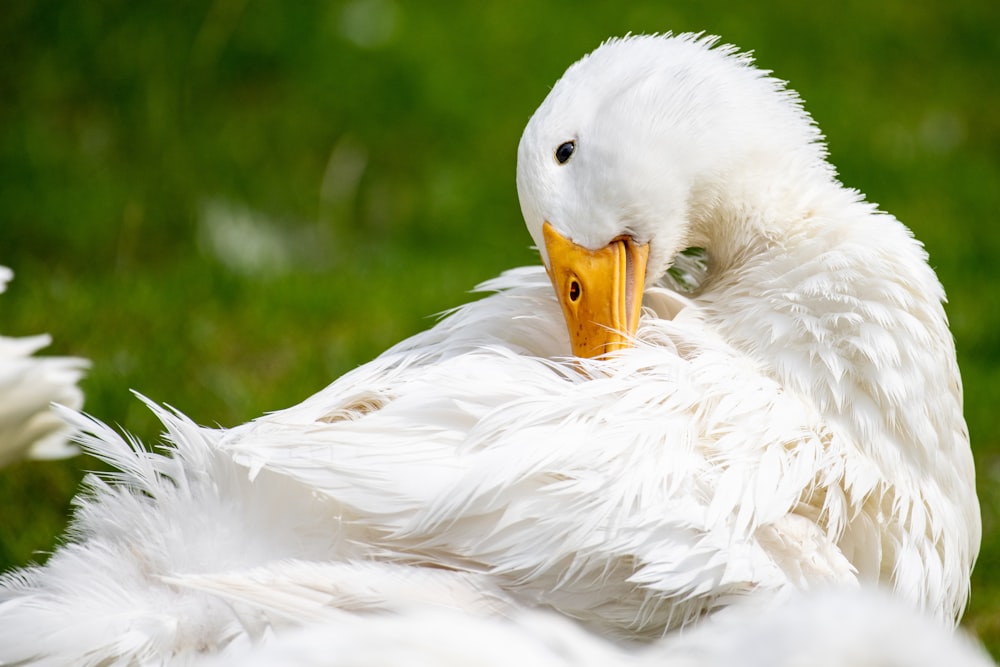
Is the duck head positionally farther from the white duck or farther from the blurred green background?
the blurred green background

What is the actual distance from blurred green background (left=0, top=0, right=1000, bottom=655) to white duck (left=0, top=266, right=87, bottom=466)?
0.95 meters

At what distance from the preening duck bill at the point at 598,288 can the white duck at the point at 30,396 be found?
120cm

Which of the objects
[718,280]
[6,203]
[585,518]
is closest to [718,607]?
[585,518]

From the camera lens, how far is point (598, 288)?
9.23 feet

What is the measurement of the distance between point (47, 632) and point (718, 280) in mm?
1642

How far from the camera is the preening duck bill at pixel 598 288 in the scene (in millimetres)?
2771

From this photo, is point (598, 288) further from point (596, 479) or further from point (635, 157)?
point (596, 479)

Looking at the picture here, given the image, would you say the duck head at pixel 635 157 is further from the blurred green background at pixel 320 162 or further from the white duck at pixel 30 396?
the blurred green background at pixel 320 162

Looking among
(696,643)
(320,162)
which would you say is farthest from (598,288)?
(320,162)

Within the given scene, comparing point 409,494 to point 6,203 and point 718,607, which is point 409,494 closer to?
point 718,607

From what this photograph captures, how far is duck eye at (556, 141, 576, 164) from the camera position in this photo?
2.94 m

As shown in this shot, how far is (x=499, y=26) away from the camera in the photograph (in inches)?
299

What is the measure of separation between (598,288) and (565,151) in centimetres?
34

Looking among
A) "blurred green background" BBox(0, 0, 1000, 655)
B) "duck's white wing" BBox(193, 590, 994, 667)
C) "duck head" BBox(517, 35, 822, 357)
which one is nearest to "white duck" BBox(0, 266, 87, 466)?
"blurred green background" BBox(0, 0, 1000, 655)
